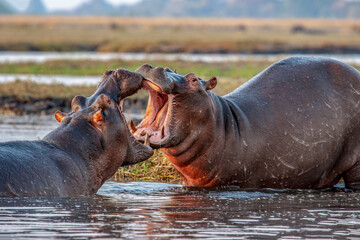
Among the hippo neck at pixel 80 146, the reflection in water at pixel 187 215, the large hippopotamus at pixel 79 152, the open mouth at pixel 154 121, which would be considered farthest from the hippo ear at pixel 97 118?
the reflection in water at pixel 187 215

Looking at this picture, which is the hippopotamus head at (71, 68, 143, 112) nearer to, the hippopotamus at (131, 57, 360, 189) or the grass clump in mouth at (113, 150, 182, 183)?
the hippopotamus at (131, 57, 360, 189)

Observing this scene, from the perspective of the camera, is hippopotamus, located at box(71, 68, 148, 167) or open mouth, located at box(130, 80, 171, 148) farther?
open mouth, located at box(130, 80, 171, 148)

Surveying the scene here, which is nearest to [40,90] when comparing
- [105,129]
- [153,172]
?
[153,172]

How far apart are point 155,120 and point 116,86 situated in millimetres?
703

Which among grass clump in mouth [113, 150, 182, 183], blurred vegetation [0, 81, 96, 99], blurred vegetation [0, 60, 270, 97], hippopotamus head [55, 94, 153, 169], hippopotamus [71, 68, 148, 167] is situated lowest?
grass clump in mouth [113, 150, 182, 183]

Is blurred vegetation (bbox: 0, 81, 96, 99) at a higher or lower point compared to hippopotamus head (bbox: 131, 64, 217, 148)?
higher

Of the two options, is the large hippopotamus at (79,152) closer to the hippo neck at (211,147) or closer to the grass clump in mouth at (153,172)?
the hippo neck at (211,147)

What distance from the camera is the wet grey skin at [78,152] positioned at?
20.1ft

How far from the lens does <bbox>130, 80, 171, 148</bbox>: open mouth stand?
6.78m

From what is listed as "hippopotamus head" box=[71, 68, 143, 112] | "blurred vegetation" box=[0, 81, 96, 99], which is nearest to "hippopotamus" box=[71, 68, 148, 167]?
"hippopotamus head" box=[71, 68, 143, 112]

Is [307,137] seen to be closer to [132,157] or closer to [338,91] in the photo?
[338,91]

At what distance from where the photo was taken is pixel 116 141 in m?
6.54

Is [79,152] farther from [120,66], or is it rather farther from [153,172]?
[120,66]

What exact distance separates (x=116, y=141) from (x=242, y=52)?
40.7 m
